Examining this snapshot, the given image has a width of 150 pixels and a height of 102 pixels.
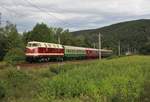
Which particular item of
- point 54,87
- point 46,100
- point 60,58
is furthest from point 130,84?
point 60,58

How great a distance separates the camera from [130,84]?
20109mm

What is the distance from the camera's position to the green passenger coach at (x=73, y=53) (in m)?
67.5

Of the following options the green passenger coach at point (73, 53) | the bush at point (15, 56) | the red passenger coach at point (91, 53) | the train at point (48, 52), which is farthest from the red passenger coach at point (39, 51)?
the red passenger coach at point (91, 53)

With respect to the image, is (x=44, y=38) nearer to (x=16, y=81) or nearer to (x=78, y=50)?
(x=78, y=50)

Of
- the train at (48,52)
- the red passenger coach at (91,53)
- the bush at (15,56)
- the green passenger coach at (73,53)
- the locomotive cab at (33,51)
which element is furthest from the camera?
the red passenger coach at (91,53)

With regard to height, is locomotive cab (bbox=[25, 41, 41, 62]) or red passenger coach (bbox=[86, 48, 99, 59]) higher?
locomotive cab (bbox=[25, 41, 41, 62])

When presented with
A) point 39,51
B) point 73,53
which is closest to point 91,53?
point 73,53

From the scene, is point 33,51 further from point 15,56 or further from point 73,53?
point 73,53

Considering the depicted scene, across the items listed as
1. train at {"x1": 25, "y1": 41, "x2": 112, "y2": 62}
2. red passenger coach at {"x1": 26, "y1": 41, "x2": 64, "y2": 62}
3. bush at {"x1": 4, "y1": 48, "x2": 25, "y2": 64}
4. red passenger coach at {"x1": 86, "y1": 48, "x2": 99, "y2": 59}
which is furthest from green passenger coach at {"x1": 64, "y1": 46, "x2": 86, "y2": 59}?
red passenger coach at {"x1": 26, "y1": 41, "x2": 64, "y2": 62}

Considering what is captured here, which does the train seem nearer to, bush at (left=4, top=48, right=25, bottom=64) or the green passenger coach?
the green passenger coach

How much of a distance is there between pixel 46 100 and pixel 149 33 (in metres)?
156

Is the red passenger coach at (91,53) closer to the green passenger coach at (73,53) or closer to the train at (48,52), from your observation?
the green passenger coach at (73,53)

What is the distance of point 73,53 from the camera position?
7194 centimetres

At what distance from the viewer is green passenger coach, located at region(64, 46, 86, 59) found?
222 ft
